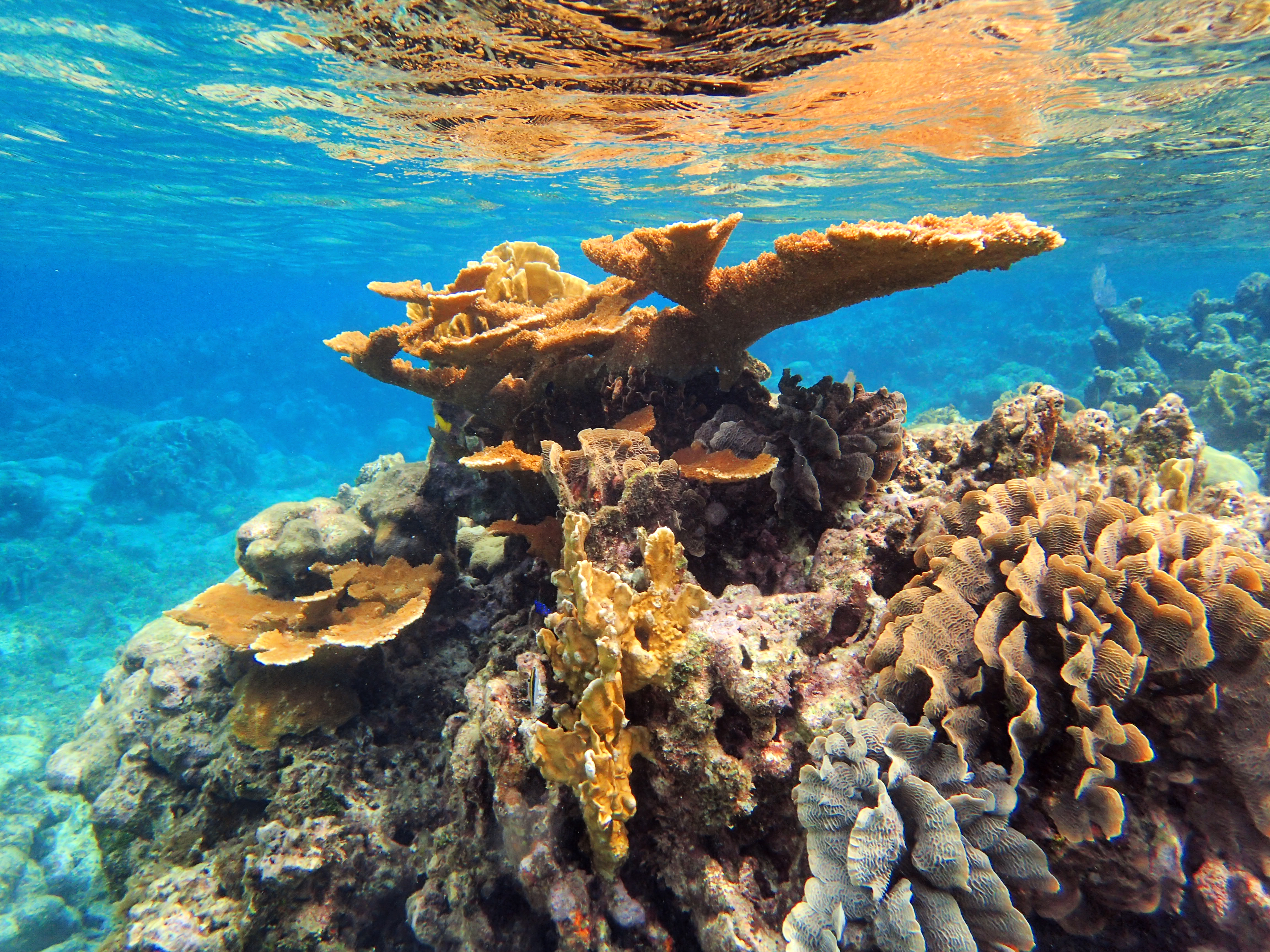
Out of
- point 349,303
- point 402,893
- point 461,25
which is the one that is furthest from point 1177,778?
point 349,303

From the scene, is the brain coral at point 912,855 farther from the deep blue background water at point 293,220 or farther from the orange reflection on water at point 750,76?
the deep blue background water at point 293,220

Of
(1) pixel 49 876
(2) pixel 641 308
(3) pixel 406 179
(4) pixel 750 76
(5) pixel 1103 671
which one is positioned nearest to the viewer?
(5) pixel 1103 671

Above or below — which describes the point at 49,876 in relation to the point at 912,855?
below

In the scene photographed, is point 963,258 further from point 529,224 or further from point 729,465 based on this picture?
point 529,224

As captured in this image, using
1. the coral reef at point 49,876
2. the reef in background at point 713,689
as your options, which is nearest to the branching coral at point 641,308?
the reef in background at point 713,689

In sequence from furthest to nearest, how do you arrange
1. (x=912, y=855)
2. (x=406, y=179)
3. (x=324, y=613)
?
(x=406, y=179), (x=324, y=613), (x=912, y=855)

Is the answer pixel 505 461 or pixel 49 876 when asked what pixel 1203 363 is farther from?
pixel 49 876

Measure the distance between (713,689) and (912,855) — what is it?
0.93m

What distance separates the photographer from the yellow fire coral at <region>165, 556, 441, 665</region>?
4184 millimetres

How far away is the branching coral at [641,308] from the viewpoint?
3.17 meters

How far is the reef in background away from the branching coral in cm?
7

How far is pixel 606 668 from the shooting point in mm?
2338

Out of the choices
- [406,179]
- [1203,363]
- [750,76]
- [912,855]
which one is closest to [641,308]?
[912,855]

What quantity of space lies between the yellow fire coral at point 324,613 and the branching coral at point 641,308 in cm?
159
